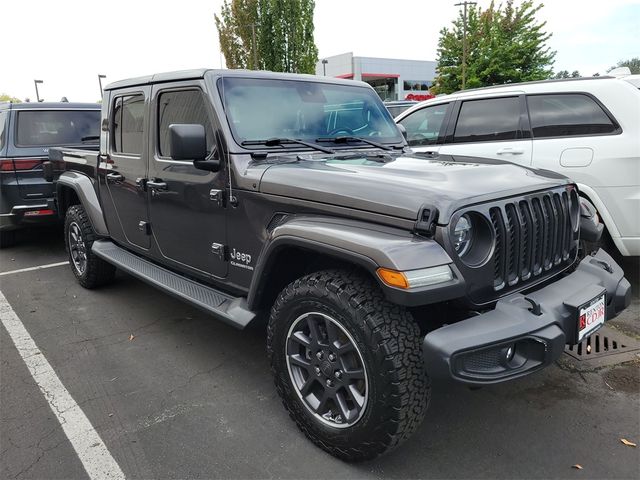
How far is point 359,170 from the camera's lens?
2.65m

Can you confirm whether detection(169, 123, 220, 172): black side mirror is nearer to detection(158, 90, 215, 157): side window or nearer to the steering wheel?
Result: detection(158, 90, 215, 157): side window

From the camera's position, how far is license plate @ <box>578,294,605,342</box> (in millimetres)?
2309

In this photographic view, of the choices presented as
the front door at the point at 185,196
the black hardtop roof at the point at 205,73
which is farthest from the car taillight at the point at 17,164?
the front door at the point at 185,196

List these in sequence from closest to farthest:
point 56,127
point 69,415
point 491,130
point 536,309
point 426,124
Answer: point 536,309
point 69,415
point 491,130
point 426,124
point 56,127

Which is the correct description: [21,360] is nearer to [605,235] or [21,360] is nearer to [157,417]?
[157,417]

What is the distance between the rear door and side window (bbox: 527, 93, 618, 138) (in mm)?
109

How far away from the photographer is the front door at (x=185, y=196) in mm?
3164

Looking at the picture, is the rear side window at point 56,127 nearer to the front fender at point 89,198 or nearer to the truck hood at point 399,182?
the front fender at point 89,198

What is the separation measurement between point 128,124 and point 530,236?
3.29m

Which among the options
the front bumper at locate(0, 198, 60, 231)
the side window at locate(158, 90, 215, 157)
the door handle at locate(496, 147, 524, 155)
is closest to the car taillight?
the front bumper at locate(0, 198, 60, 231)

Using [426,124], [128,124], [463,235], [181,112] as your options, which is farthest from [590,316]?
[426,124]

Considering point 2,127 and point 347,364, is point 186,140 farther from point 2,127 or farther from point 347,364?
point 2,127

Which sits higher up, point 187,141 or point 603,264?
point 187,141

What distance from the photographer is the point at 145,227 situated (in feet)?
12.9
